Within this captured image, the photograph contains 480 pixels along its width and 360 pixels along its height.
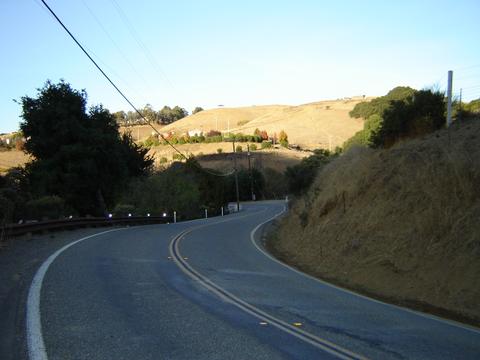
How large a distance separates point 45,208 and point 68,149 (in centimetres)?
935

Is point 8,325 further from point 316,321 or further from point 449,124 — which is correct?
point 449,124

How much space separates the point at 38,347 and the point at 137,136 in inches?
7140

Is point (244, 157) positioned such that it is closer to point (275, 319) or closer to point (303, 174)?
point (303, 174)

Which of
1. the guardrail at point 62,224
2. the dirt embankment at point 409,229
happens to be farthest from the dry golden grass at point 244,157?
the dirt embankment at point 409,229

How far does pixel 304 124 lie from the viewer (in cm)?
14662

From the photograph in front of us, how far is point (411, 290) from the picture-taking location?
12.5m

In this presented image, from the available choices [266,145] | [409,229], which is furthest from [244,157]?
[409,229]

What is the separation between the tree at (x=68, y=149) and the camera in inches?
1527

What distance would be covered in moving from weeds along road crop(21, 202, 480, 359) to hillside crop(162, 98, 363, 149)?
103 meters

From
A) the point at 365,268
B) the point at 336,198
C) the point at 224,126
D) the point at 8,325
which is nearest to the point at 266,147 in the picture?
the point at 224,126

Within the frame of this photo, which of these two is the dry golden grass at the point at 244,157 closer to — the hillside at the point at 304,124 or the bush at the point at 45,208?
the hillside at the point at 304,124

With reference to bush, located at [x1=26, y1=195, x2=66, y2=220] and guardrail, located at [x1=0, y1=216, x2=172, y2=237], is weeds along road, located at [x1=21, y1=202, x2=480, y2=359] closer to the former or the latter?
guardrail, located at [x1=0, y1=216, x2=172, y2=237]

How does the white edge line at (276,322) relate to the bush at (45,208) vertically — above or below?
below

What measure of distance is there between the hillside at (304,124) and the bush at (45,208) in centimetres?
8817
